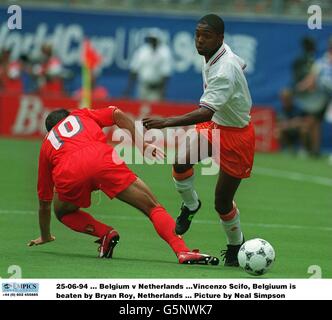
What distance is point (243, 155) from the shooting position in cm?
1112

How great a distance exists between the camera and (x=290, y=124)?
27188mm

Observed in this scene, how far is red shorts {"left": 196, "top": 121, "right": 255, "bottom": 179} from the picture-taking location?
1109 cm

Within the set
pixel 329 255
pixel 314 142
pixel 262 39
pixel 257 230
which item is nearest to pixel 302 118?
pixel 314 142

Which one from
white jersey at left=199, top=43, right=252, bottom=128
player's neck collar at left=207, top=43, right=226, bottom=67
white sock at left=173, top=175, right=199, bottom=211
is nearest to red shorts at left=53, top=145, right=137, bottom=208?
white sock at left=173, top=175, right=199, bottom=211

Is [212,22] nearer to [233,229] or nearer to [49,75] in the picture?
[233,229]

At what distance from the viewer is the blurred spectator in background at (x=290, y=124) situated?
2717 centimetres

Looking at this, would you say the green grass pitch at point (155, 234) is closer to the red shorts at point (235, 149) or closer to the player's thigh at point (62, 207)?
the player's thigh at point (62, 207)

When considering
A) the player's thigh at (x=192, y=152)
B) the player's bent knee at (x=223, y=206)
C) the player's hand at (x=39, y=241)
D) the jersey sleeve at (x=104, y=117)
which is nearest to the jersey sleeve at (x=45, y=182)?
the player's hand at (x=39, y=241)

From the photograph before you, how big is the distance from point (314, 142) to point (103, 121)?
16.2 metres

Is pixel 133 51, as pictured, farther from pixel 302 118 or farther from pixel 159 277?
pixel 159 277

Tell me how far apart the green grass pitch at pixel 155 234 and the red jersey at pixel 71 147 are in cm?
82

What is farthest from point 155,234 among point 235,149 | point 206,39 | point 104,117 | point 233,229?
point 206,39

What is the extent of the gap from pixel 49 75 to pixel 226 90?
17.8 m

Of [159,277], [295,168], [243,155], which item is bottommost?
[295,168]
